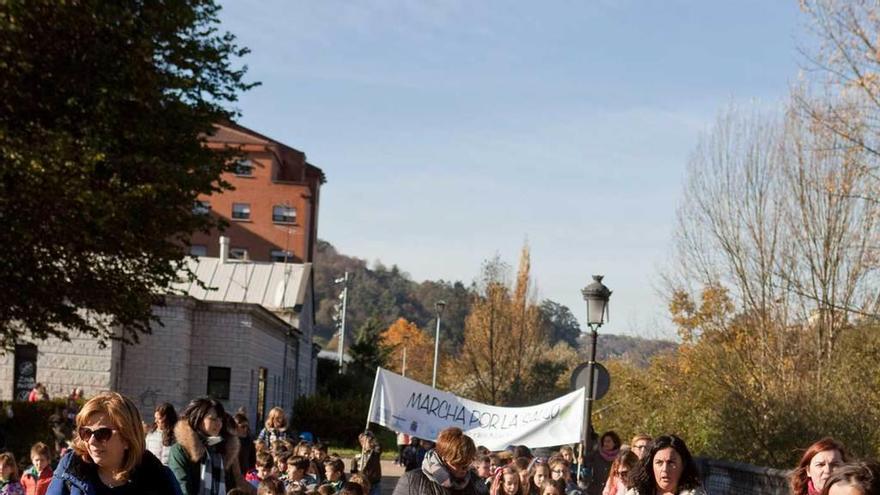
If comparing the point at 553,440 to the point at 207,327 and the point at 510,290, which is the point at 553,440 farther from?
the point at 510,290

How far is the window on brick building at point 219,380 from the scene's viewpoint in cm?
4647

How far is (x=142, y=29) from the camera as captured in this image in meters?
25.9

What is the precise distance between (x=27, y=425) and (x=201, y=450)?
75.6 feet

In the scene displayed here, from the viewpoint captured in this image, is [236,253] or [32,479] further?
[236,253]

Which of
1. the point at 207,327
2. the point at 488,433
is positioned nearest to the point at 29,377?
the point at 207,327

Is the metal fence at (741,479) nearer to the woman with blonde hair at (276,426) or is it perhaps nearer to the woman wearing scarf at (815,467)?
the woman with blonde hair at (276,426)

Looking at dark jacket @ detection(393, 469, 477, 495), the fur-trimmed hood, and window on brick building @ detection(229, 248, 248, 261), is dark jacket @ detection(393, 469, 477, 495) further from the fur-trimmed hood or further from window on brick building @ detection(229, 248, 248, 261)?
window on brick building @ detection(229, 248, 248, 261)

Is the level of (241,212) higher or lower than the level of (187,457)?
higher

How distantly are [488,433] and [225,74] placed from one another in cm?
1314

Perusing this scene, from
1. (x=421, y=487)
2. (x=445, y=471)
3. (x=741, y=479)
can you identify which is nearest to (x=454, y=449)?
(x=445, y=471)

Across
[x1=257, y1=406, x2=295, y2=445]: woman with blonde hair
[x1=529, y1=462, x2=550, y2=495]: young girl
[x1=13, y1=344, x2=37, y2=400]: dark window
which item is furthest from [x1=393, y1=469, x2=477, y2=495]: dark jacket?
[x1=13, y1=344, x2=37, y2=400]: dark window

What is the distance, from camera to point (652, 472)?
24.3 ft

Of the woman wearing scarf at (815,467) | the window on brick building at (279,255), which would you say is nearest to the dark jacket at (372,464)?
Answer: the woman wearing scarf at (815,467)

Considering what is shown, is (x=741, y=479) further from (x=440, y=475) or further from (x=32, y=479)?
(x=440, y=475)
